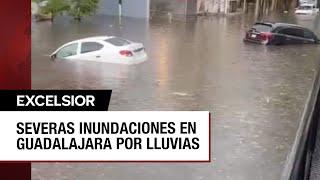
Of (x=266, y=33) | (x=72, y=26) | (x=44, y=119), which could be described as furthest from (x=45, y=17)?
(x=266, y=33)

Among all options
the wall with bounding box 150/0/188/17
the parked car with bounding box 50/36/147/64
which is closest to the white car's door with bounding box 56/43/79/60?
the parked car with bounding box 50/36/147/64

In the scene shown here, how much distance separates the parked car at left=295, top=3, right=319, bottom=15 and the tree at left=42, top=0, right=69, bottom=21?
485 mm

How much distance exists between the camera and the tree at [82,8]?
0.92 metres

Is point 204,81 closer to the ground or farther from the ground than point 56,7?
closer to the ground

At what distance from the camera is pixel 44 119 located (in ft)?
2.64

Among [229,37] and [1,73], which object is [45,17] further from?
[229,37]

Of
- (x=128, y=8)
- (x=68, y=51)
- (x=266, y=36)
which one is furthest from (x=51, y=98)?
(x=266, y=36)

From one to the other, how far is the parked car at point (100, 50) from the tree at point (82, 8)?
0.05 metres

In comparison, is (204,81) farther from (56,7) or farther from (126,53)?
(56,7)

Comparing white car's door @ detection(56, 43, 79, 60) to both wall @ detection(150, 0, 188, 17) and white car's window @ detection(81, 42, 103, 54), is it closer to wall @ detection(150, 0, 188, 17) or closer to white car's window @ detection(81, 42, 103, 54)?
white car's window @ detection(81, 42, 103, 54)

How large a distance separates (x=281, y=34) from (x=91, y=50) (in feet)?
1.32

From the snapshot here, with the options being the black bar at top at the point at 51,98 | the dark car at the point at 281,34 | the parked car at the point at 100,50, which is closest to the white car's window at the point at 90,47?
the parked car at the point at 100,50

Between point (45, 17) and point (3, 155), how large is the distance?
28 cm

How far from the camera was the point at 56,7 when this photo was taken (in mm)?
911
